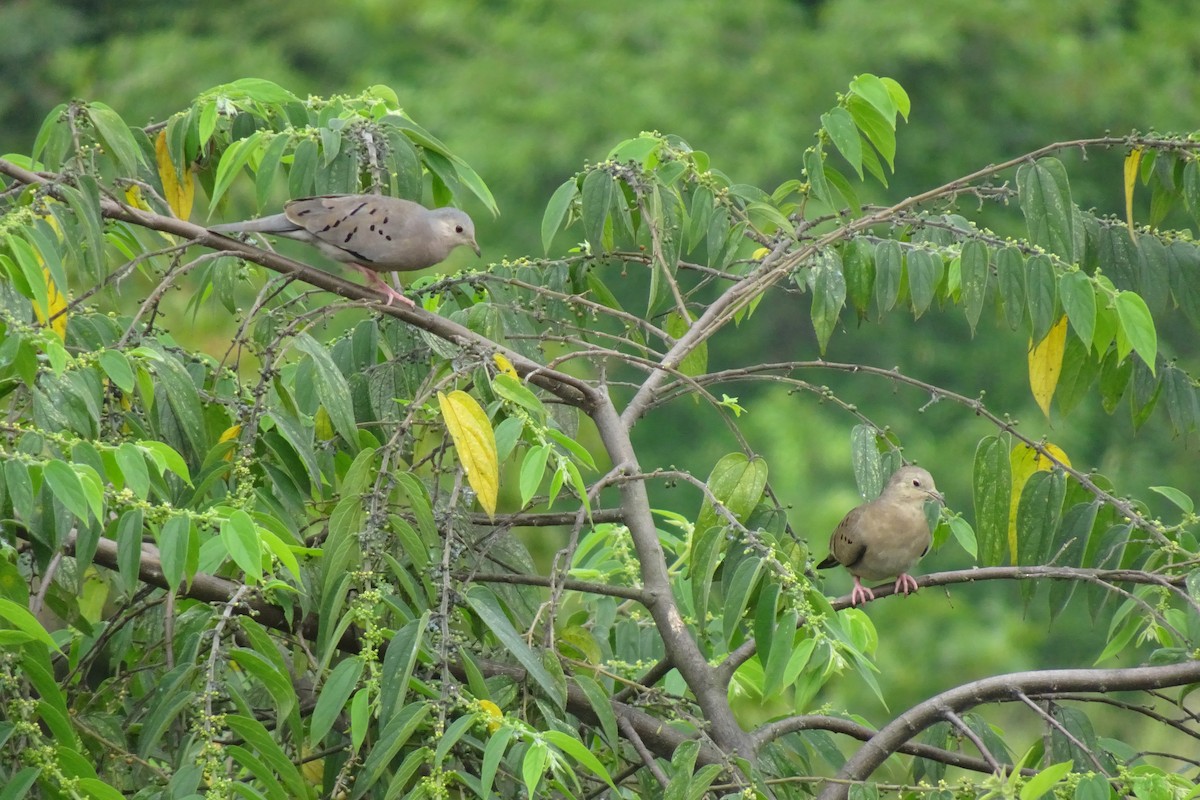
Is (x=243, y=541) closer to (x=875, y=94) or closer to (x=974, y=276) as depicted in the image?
(x=974, y=276)

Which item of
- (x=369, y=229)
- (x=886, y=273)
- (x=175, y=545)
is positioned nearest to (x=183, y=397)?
(x=175, y=545)

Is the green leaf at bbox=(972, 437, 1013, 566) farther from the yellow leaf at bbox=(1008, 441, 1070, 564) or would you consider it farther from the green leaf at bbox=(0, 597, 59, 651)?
the green leaf at bbox=(0, 597, 59, 651)

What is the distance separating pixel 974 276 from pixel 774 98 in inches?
407

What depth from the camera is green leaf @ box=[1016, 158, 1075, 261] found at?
8.38ft

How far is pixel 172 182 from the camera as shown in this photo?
3238 millimetres

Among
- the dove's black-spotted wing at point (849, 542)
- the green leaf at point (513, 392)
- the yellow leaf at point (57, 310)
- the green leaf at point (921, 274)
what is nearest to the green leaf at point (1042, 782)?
the green leaf at point (513, 392)

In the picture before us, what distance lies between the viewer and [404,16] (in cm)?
1400

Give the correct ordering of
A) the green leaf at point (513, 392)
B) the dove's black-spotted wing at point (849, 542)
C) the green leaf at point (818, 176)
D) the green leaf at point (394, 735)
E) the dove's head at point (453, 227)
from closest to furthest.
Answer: the green leaf at point (394, 735) → the green leaf at point (513, 392) → the green leaf at point (818, 176) → the dove's head at point (453, 227) → the dove's black-spotted wing at point (849, 542)

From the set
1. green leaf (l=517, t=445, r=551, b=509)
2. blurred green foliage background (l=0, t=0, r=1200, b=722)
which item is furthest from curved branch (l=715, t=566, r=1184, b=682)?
blurred green foliage background (l=0, t=0, r=1200, b=722)

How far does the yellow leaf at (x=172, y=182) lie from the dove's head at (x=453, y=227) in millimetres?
712

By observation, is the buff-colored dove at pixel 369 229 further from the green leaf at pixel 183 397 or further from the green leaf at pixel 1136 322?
the green leaf at pixel 1136 322

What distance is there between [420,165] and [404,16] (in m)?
11.6

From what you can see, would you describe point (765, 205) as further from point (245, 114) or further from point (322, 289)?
point (245, 114)

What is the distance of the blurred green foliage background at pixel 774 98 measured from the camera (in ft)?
38.0
